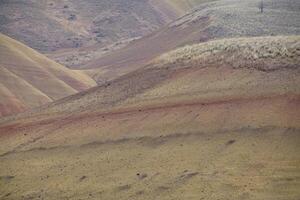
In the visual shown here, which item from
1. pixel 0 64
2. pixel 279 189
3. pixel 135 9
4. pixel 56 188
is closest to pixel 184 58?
pixel 56 188

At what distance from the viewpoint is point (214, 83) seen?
44.1 metres

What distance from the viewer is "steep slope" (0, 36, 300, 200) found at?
32062 millimetres

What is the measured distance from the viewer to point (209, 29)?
8812 centimetres

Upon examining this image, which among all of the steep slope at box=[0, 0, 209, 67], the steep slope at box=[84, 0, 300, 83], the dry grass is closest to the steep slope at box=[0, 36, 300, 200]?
the dry grass

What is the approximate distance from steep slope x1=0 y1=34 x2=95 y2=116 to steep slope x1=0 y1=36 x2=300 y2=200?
24.8 m

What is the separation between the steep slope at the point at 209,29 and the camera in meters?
79.9

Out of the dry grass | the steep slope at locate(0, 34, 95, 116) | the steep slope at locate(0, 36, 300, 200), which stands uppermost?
the dry grass

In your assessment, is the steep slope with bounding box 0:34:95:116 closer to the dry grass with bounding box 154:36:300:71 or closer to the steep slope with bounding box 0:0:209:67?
the steep slope with bounding box 0:0:209:67

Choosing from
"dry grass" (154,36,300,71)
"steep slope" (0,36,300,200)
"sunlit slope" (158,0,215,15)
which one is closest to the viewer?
"steep slope" (0,36,300,200)

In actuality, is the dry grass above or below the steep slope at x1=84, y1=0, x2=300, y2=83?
above

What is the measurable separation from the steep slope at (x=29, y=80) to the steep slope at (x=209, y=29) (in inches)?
234

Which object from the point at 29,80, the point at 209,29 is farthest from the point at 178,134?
the point at 29,80

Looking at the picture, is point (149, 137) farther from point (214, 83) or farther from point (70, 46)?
point (70, 46)

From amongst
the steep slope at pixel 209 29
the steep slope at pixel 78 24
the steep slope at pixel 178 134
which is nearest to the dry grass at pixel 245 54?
the steep slope at pixel 178 134
